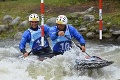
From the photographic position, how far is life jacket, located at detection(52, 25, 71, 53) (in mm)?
9195

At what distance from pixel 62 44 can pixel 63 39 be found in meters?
0.16

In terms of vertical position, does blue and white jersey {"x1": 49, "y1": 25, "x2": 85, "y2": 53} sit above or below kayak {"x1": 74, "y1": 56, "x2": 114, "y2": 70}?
above

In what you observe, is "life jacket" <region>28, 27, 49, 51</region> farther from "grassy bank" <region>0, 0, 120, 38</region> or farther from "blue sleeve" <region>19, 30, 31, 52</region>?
"grassy bank" <region>0, 0, 120, 38</region>

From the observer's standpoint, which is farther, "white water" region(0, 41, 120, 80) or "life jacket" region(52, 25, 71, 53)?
"life jacket" region(52, 25, 71, 53)

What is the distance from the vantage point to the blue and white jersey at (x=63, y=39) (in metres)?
9.13

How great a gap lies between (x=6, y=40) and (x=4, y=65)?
5.24m

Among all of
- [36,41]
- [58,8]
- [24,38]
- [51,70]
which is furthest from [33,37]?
[58,8]

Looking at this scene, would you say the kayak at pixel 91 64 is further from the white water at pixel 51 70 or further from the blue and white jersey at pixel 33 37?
the blue and white jersey at pixel 33 37

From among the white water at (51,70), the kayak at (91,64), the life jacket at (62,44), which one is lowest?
the white water at (51,70)

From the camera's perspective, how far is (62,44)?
30.5 feet

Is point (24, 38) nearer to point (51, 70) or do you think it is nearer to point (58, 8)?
point (51, 70)

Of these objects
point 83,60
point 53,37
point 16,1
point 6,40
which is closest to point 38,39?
point 53,37

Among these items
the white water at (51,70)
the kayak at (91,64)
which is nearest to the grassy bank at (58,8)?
the white water at (51,70)

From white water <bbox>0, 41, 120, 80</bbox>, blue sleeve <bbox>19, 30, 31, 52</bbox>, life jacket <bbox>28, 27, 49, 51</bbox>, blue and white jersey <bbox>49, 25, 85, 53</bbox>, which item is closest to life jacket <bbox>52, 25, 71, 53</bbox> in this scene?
blue and white jersey <bbox>49, 25, 85, 53</bbox>
